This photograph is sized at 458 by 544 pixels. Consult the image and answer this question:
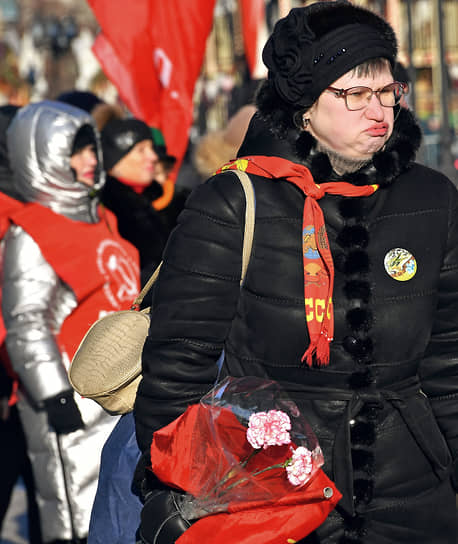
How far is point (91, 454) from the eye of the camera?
4781mm

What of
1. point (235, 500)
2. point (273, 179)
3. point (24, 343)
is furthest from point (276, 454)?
point (24, 343)

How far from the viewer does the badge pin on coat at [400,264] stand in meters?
2.64

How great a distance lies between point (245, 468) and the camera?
2.35 m

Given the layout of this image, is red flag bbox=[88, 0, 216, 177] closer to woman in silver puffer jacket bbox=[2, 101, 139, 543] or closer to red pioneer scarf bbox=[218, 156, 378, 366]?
woman in silver puffer jacket bbox=[2, 101, 139, 543]

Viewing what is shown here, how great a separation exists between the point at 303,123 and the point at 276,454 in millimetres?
849

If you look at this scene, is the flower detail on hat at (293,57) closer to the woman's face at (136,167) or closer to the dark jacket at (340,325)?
the dark jacket at (340,325)

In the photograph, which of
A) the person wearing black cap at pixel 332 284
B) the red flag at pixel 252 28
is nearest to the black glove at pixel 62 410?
the person wearing black cap at pixel 332 284

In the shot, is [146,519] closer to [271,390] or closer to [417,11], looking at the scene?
[271,390]

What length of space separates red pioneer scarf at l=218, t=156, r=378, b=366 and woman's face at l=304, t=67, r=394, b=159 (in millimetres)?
94

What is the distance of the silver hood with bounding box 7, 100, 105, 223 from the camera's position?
509 centimetres

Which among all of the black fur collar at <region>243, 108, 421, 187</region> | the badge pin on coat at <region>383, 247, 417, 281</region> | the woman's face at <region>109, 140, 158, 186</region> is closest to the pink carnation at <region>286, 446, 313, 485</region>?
the badge pin on coat at <region>383, 247, 417, 281</region>

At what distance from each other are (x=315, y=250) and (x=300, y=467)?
21.5 inches

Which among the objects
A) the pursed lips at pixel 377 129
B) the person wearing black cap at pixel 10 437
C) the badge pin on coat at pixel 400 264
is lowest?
the person wearing black cap at pixel 10 437

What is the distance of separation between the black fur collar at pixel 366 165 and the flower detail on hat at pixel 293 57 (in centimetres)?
10
